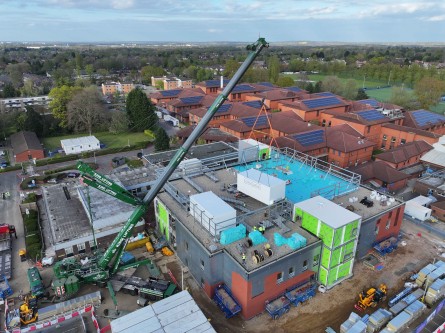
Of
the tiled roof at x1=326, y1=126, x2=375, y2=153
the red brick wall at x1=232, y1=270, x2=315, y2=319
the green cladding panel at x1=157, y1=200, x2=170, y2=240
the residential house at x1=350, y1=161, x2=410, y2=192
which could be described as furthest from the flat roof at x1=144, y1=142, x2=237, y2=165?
the red brick wall at x1=232, y1=270, x2=315, y2=319

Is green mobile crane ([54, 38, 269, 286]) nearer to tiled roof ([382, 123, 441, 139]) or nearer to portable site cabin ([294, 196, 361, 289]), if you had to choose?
portable site cabin ([294, 196, 361, 289])

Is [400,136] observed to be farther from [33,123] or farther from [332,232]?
[33,123]

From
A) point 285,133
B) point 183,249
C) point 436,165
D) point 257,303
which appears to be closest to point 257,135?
point 285,133


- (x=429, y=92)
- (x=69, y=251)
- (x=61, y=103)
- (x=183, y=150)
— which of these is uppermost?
(x=183, y=150)

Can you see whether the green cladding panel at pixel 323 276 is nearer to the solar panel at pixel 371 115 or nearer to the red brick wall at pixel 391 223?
the red brick wall at pixel 391 223

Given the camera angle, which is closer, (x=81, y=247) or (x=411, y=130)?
(x=81, y=247)

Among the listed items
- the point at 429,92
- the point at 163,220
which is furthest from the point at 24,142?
the point at 429,92

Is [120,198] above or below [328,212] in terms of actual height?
above

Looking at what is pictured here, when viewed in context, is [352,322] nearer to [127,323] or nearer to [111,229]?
[127,323]
